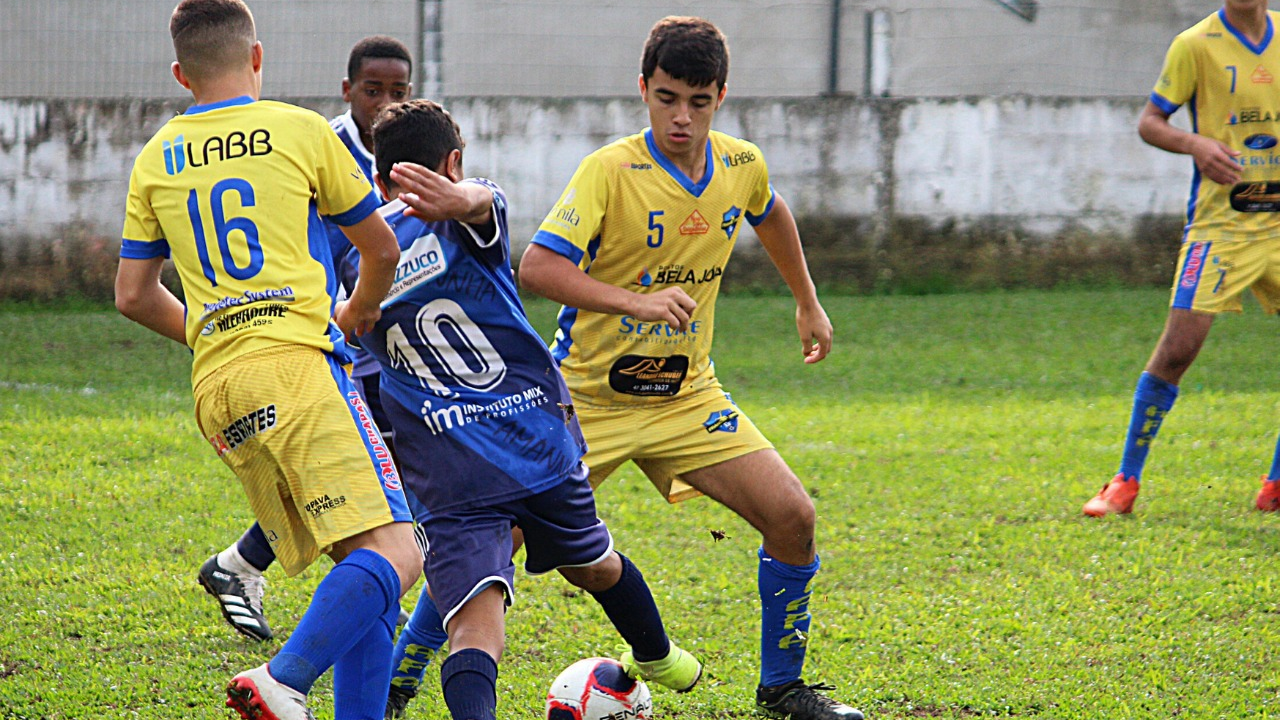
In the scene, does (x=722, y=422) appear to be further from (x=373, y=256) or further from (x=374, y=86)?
(x=374, y=86)

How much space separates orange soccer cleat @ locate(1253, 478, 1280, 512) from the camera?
16.8 feet

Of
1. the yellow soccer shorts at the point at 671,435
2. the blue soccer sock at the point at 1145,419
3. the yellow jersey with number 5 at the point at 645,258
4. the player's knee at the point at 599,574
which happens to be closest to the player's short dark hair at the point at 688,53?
the yellow jersey with number 5 at the point at 645,258

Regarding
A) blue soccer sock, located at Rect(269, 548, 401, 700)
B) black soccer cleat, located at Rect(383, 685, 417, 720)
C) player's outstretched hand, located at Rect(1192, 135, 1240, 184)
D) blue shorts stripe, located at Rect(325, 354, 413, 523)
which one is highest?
player's outstretched hand, located at Rect(1192, 135, 1240, 184)

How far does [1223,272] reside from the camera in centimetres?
507

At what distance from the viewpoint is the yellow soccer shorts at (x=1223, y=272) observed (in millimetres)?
5027

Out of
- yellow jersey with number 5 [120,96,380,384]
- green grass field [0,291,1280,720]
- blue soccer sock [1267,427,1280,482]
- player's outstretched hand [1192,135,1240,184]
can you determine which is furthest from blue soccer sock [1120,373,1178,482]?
yellow jersey with number 5 [120,96,380,384]

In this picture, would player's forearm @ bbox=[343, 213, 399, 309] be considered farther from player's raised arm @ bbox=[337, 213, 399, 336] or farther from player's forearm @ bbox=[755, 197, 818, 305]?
player's forearm @ bbox=[755, 197, 818, 305]

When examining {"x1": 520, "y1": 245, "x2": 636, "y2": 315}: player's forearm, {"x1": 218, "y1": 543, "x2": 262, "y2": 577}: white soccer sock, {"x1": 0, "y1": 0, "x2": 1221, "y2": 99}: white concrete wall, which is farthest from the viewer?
{"x1": 0, "y1": 0, "x2": 1221, "y2": 99}: white concrete wall

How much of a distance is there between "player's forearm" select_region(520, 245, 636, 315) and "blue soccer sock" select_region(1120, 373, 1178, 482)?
2.86 m

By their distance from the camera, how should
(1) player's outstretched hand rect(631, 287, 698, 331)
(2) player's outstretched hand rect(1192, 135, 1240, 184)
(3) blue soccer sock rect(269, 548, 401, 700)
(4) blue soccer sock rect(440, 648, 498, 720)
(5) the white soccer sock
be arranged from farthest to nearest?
(2) player's outstretched hand rect(1192, 135, 1240, 184)
(5) the white soccer sock
(1) player's outstretched hand rect(631, 287, 698, 331)
(4) blue soccer sock rect(440, 648, 498, 720)
(3) blue soccer sock rect(269, 548, 401, 700)

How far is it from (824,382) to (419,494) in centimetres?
482

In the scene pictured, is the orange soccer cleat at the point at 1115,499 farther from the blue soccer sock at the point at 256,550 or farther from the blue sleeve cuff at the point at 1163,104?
the blue soccer sock at the point at 256,550

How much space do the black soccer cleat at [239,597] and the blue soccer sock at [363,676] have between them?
0.96 metres

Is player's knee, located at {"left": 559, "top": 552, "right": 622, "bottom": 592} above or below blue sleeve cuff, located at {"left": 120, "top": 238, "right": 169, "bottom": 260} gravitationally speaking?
below
